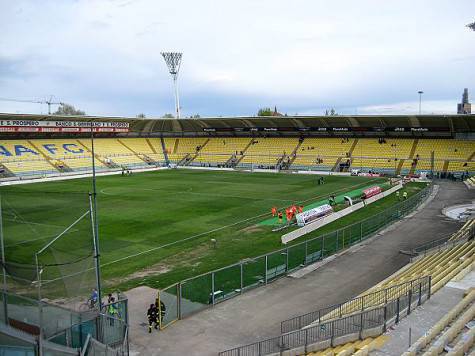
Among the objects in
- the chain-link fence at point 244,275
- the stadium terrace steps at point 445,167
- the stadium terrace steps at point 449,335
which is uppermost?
the stadium terrace steps at point 445,167

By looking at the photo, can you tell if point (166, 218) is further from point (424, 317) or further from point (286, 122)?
point (286, 122)

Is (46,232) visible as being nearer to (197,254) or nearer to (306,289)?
(197,254)

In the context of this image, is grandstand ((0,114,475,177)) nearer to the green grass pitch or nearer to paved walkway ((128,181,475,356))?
the green grass pitch

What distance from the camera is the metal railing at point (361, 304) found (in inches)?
530

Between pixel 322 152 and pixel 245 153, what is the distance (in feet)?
45.5

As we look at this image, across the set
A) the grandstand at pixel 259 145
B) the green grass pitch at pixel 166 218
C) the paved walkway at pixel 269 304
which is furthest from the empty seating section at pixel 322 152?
the paved walkway at pixel 269 304

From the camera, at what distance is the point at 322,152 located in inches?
2879

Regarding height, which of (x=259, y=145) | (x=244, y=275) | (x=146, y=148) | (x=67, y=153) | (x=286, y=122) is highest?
(x=286, y=122)

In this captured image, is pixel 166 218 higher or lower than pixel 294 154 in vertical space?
lower

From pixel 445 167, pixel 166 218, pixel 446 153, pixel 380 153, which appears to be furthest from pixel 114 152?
pixel 446 153

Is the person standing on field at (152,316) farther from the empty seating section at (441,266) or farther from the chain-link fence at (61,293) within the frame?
the empty seating section at (441,266)

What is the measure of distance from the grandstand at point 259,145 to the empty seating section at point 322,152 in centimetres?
16

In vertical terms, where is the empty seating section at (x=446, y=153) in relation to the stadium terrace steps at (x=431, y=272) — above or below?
above

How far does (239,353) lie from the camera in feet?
39.4
